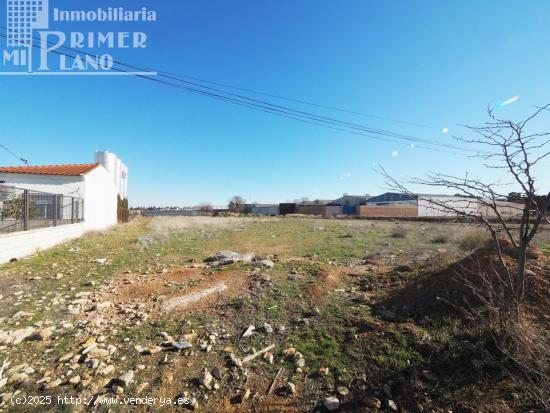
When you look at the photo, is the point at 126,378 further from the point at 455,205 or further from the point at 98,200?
the point at 98,200

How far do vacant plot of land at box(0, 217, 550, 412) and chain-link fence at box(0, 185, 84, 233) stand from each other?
11.0ft

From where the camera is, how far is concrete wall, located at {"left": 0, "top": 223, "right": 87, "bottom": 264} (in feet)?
25.3

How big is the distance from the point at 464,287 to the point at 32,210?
12942 mm

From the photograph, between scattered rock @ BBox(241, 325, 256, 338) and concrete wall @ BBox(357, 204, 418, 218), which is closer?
scattered rock @ BBox(241, 325, 256, 338)

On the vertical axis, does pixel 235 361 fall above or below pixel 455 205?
below

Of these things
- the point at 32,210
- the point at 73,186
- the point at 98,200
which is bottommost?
the point at 32,210

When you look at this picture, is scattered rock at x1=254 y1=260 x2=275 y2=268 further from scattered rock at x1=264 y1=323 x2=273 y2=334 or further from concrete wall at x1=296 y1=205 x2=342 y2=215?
concrete wall at x1=296 y1=205 x2=342 y2=215

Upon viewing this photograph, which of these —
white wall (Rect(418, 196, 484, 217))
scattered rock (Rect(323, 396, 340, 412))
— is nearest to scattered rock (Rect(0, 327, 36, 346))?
scattered rock (Rect(323, 396, 340, 412))

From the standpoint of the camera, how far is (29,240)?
29.3 ft

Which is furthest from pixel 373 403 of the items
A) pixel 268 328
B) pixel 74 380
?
pixel 74 380

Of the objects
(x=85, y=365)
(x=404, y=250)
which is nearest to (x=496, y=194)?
(x=85, y=365)

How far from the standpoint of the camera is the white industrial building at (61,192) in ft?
27.9

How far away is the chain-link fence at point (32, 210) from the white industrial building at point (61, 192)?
34 centimetres

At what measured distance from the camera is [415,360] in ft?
10.1
